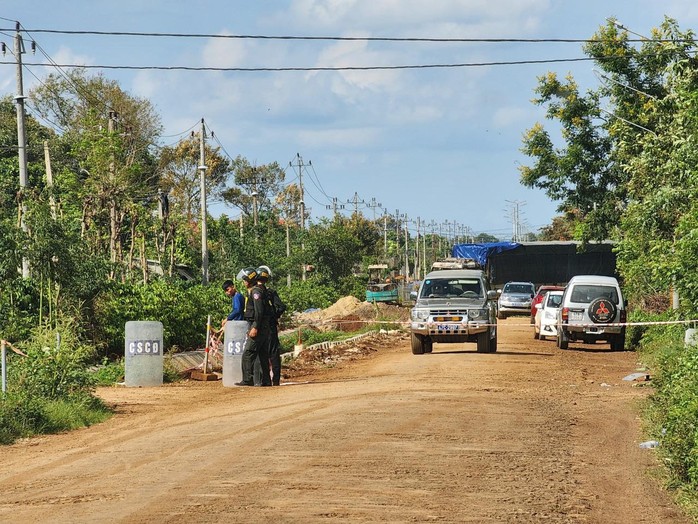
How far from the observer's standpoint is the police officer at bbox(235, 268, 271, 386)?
20.4 meters

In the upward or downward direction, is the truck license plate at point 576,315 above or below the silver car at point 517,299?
below

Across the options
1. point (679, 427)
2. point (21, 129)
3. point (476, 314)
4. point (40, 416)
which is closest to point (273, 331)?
point (40, 416)

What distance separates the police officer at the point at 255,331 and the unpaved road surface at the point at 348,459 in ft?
1.92

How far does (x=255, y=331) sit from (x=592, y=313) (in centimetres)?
1353

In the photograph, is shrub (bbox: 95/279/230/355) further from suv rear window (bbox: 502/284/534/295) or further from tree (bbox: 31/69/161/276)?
suv rear window (bbox: 502/284/534/295)

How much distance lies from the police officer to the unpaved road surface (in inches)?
23.1

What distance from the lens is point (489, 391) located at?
19.5 m

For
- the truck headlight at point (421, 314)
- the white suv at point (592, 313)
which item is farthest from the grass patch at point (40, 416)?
the white suv at point (592, 313)

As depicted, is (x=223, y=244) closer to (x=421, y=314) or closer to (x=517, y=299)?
(x=517, y=299)

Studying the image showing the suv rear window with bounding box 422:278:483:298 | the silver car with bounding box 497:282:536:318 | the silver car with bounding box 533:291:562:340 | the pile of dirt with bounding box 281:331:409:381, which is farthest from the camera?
the silver car with bounding box 497:282:536:318

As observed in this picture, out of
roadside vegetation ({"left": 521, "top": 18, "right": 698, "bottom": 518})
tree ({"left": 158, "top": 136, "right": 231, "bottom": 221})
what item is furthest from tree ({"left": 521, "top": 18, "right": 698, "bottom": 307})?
tree ({"left": 158, "top": 136, "right": 231, "bottom": 221})

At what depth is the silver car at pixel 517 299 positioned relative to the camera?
A: 5694 cm

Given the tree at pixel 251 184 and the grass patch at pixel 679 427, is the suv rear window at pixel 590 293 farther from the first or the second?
the tree at pixel 251 184

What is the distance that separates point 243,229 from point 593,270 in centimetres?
1953
